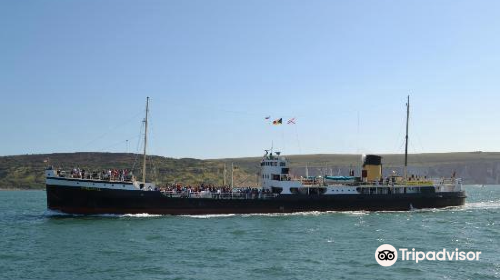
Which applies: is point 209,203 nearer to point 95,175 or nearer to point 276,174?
point 276,174

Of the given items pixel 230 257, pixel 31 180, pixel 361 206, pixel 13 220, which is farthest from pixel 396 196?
pixel 31 180

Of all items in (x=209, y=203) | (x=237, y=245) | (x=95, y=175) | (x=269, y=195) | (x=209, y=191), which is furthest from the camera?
(x=269, y=195)

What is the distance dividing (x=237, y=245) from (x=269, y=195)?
66.5ft

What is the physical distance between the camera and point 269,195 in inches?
2114

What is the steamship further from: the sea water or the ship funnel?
the sea water

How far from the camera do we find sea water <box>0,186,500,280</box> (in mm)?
25844

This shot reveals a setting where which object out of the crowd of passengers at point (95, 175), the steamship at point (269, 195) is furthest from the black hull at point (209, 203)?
the crowd of passengers at point (95, 175)

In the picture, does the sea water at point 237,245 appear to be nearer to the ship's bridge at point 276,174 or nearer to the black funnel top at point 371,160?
the ship's bridge at point 276,174

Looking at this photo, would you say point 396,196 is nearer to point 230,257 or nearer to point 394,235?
point 394,235

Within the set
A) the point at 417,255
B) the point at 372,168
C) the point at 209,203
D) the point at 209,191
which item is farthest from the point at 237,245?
the point at 372,168

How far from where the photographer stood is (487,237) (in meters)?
38.2

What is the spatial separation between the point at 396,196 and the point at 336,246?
27.4 meters

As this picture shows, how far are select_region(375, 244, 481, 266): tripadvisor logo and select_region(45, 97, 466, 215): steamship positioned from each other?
2306 centimetres

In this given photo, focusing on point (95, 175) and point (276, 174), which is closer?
point (95, 175)
